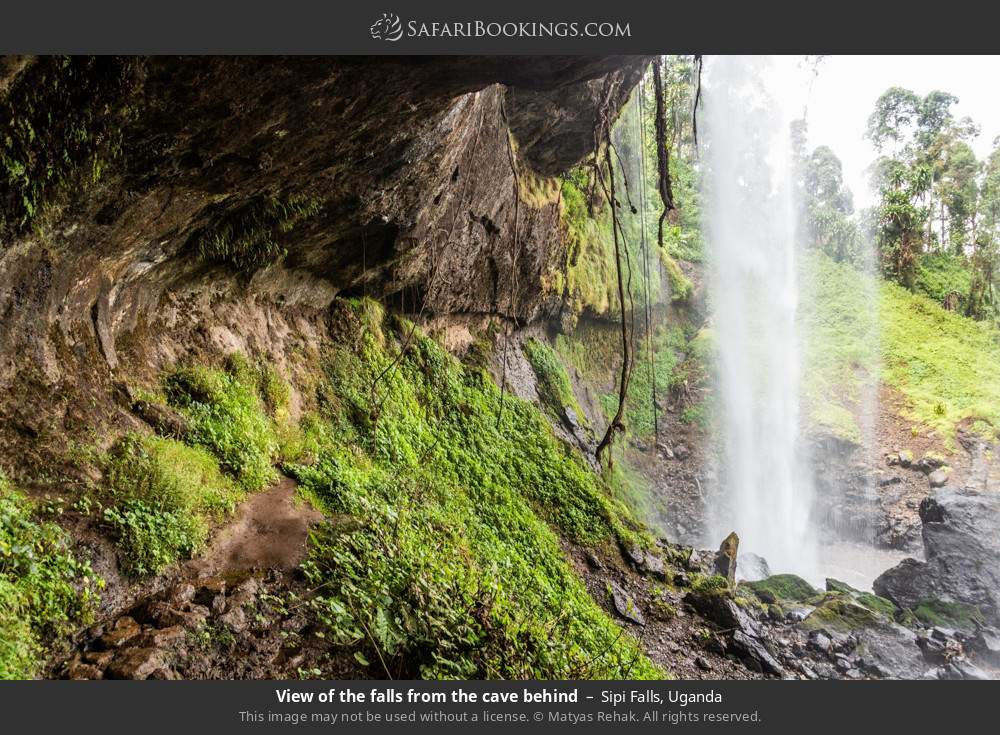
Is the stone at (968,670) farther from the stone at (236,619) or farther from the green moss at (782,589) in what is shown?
the stone at (236,619)

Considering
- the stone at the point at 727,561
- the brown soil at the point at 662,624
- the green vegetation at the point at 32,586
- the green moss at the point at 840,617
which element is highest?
the green vegetation at the point at 32,586

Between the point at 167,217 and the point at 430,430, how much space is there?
189 inches

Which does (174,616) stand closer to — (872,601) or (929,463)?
(872,601)

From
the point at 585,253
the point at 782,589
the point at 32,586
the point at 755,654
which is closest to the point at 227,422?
the point at 32,586

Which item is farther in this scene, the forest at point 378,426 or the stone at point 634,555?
the stone at point 634,555

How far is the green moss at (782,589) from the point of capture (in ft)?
34.5

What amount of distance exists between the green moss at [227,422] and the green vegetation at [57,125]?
2084 millimetres

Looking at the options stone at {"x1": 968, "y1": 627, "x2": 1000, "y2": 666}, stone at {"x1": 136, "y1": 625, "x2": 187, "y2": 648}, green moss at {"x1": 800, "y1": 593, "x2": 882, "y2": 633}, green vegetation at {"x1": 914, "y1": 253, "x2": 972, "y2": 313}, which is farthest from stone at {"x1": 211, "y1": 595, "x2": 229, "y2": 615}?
green vegetation at {"x1": 914, "y1": 253, "x2": 972, "y2": 313}

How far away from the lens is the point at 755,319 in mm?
25125

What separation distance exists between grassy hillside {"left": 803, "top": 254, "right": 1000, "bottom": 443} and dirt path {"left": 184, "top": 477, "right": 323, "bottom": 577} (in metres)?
20.6

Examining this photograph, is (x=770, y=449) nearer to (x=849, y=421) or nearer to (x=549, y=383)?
(x=849, y=421)

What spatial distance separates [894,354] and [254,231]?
86.5 feet

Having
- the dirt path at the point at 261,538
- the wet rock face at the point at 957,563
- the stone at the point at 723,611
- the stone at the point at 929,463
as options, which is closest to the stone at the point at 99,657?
the dirt path at the point at 261,538
